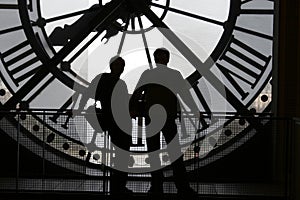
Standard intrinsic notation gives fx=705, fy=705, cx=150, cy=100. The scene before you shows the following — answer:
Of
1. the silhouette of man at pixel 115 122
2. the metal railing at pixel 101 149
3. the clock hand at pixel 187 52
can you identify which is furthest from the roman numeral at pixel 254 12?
the silhouette of man at pixel 115 122

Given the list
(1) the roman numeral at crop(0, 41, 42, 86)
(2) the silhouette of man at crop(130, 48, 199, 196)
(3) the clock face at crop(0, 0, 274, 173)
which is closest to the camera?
(2) the silhouette of man at crop(130, 48, 199, 196)

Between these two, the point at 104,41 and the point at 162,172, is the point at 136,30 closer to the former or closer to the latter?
the point at 104,41

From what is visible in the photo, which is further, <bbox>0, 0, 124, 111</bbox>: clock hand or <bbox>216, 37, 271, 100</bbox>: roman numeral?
<bbox>216, 37, 271, 100</bbox>: roman numeral

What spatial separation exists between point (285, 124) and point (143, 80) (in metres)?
1.30

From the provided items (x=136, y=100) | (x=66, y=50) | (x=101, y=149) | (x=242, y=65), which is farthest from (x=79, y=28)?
(x=101, y=149)

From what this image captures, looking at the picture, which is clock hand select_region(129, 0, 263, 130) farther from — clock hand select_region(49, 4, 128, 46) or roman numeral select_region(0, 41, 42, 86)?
roman numeral select_region(0, 41, 42, 86)

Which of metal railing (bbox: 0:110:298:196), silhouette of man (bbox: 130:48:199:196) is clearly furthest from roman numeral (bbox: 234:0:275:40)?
silhouette of man (bbox: 130:48:199:196)

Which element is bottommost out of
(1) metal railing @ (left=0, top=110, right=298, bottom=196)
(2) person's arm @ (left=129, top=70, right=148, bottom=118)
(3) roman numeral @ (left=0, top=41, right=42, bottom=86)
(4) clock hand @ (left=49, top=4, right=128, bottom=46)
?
(1) metal railing @ (left=0, top=110, right=298, bottom=196)

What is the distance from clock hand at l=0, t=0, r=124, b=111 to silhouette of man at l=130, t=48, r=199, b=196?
61.2 inches

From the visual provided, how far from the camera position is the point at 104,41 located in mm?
7602

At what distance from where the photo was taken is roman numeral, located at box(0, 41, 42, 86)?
7758mm

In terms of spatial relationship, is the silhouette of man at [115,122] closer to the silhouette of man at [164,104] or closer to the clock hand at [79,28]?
the silhouette of man at [164,104]

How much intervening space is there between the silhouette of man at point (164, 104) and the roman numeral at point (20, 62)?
89.9 inches

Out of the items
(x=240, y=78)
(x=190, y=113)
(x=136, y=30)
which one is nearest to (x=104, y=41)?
(x=136, y=30)
